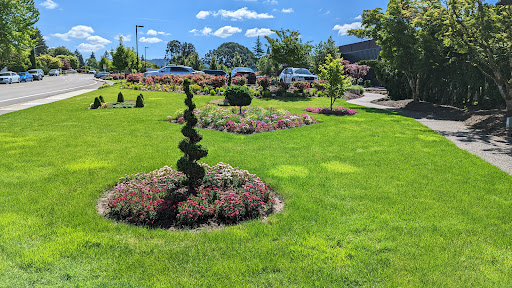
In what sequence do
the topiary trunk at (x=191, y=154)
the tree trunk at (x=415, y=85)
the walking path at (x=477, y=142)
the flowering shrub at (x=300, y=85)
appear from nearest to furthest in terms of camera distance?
the topiary trunk at (x=191, y=154), the walking path at (x=477, y=142), the tree trunk at (x=415, y=85), the flowering shrub at (x=300, y=85)

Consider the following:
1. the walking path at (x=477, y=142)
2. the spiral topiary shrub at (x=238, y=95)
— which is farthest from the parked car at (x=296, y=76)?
the spiral topiary shrub at (x=238, y=95)

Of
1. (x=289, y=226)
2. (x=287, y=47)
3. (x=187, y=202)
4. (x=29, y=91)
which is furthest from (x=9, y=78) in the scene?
(x=289, y=226)

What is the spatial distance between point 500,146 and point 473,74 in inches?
326

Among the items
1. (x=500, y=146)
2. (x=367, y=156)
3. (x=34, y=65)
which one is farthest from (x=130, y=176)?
(x=34, y=65)

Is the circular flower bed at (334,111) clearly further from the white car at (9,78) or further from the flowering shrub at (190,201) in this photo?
the white car at (9,78)

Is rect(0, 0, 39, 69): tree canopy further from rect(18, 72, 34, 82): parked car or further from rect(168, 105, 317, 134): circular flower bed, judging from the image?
rect(168, 105, 317, 134): circular flower bed

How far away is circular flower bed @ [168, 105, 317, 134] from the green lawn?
278cm

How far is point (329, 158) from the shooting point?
8.56 meters

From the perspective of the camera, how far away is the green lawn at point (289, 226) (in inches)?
146

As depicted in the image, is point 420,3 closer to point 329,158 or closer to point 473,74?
point 473,74

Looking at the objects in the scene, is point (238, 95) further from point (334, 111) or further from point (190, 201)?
point (190, 201)

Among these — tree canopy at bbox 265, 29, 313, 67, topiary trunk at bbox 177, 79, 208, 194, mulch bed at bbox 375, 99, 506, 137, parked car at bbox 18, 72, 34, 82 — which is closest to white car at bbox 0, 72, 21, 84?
parked car at bbox 18, 72, 34, 82

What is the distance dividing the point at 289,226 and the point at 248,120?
27.4 ft

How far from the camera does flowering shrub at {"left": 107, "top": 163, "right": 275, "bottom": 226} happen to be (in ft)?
16.6
